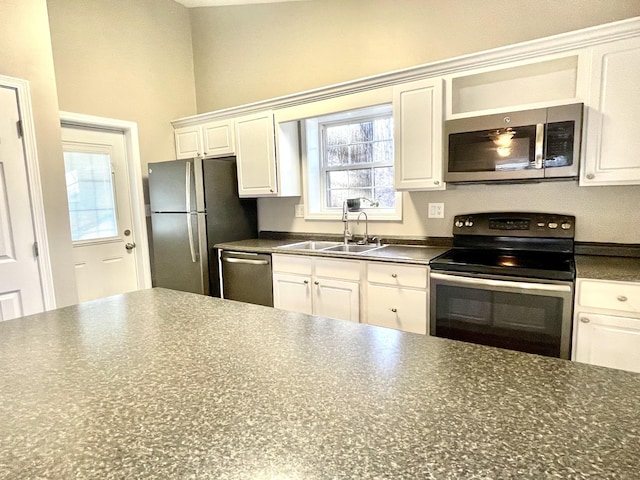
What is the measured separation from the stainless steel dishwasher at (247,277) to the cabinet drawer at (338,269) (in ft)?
1.65

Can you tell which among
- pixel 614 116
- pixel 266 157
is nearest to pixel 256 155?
pixel 266 157

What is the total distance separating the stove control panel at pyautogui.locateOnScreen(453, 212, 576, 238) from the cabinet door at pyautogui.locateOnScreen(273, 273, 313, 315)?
1.22 meters

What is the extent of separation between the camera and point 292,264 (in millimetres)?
3027

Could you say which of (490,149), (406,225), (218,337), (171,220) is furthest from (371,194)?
(218,337)

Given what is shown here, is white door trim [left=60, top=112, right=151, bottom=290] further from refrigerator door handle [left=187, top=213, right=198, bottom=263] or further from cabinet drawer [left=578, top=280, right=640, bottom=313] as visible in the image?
cabinet drawer [left=578, top=280, right=640, bottom=313]

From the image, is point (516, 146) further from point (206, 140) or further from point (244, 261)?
point (206, 140)

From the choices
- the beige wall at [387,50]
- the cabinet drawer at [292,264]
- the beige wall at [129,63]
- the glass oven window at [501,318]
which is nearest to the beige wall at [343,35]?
the beige wall at [387,50]

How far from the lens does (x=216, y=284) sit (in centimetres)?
347

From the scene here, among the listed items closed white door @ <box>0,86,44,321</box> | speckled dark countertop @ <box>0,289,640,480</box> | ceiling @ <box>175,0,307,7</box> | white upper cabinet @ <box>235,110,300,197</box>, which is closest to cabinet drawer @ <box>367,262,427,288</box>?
white upper cabinet @ <box>235,110,300,197</box>

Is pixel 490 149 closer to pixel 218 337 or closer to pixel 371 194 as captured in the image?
pixel 371 194

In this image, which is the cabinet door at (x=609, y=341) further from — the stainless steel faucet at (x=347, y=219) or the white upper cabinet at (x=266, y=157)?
the white upper cabinet at (x=266, y=157)

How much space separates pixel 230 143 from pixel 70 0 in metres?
1.69

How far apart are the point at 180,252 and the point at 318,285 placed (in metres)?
1.43

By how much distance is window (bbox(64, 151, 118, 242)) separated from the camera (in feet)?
10.6
